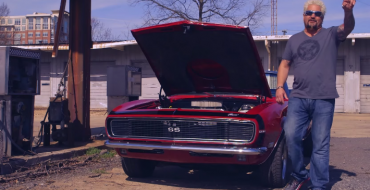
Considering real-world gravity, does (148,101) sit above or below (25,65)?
below

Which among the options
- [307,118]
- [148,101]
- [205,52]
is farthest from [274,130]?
[148,101]

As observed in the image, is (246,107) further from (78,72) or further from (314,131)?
(78,72)

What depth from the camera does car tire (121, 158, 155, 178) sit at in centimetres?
500

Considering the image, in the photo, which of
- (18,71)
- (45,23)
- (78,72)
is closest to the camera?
(18,71)

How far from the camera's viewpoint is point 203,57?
17.1 feet

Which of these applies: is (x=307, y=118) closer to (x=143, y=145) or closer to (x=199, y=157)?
(x=199, y=157)

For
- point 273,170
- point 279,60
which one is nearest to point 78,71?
point 273,170

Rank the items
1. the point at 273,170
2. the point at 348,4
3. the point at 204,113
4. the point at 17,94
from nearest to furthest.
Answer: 1. the point at 348,4
2. the point at 204,113
3. the point at 273,170
4. the point at 17,94

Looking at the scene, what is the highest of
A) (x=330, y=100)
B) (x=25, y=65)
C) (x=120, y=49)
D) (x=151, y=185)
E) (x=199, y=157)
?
(x=120, y=49)

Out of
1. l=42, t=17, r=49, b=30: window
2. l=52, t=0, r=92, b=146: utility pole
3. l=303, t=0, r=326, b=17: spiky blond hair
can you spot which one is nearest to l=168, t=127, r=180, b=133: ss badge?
l=303, t=0, r=326, b=17: spiky blond hair

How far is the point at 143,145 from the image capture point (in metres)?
4.43

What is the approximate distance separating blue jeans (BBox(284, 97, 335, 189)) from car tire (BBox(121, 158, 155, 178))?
6.36 feet

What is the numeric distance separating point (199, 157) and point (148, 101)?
160cm

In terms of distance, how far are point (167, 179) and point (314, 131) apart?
2150mm
